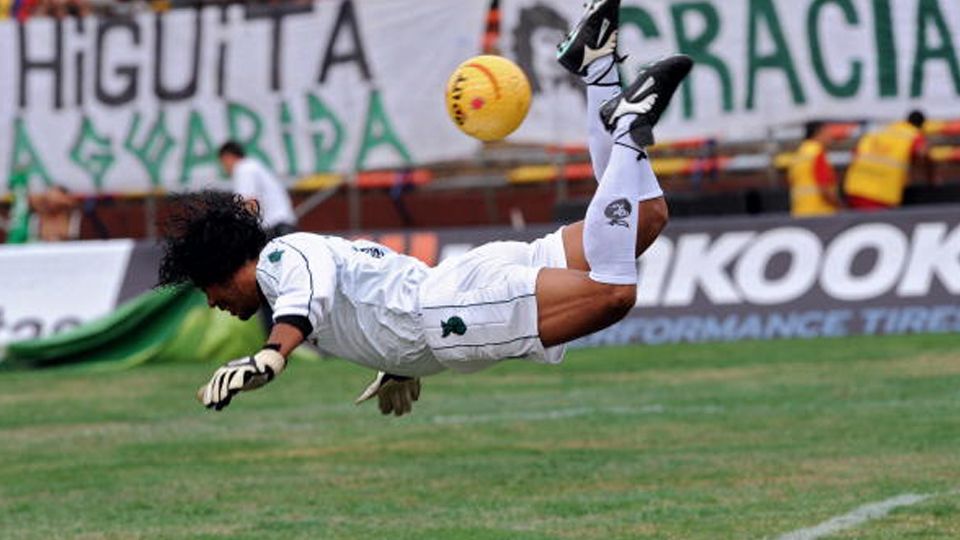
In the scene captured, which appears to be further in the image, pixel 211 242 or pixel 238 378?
pixel 211 242

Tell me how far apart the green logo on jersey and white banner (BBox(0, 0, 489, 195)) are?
12.7 meters

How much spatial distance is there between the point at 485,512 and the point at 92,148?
13.8 metres

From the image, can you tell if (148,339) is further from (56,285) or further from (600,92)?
(600,92)

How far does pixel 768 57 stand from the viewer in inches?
840

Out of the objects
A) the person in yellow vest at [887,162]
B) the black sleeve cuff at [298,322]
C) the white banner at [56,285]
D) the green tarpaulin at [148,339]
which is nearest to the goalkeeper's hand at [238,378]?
the black sleeve cuff at [298,322]

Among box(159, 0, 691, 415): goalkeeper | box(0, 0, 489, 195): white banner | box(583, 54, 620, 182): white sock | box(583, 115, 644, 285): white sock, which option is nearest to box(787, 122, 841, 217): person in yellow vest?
box(0, 0, 489, 195): white banner

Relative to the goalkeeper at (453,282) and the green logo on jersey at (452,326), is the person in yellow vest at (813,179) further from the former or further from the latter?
the green logo on jersey at (452,326)

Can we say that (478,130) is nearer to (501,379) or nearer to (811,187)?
(501,379)

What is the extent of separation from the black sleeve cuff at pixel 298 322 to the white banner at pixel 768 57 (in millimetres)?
12890

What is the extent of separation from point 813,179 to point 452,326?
39.8 ft

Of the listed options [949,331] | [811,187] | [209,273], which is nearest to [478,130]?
[209,273]

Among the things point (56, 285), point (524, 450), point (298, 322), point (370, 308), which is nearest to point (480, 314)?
point (370, 308)

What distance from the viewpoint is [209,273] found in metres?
9.05

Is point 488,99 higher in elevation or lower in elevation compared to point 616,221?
higher
